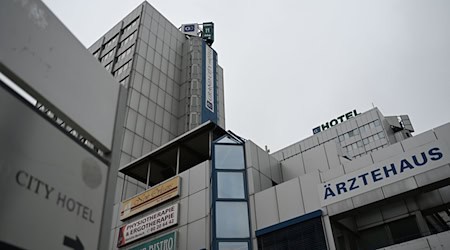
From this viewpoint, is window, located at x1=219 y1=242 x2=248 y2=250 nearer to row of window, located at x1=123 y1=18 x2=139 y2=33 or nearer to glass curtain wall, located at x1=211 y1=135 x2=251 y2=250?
glass curtain wall, located at x1=211 y1=135 x2=251 y2=250

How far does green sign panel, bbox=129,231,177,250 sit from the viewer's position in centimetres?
2371

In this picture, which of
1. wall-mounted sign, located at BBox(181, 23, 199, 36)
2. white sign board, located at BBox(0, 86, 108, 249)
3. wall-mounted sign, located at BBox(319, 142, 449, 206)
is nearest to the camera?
white sign board, located at BBox(0, 86, 108, 249)

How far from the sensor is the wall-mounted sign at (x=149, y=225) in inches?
982

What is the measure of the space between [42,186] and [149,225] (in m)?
21.1

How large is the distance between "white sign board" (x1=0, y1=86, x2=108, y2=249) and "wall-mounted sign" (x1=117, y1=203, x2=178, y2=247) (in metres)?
18.5

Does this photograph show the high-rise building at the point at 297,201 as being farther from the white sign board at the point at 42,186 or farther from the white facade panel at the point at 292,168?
the white sign board at the point at 42,186

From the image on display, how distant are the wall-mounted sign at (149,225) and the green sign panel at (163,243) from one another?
625mm

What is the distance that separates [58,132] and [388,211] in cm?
1848

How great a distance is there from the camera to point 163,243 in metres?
24.2

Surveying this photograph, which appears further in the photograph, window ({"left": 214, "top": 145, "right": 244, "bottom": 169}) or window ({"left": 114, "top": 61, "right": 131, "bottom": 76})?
window ({"left": 114, "top": 61, "right": 131, "bottom": 76})

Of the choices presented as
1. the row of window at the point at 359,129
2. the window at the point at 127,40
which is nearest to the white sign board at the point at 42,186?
the window at the point at 127,40

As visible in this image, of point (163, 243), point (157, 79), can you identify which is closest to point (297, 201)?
point (163, 243)

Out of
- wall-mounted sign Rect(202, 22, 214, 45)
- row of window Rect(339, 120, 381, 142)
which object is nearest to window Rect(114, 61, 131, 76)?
wall-mounted sign Rect(202, 22, 214, 45)

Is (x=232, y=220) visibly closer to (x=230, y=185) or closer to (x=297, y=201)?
(x=230, y=185)
